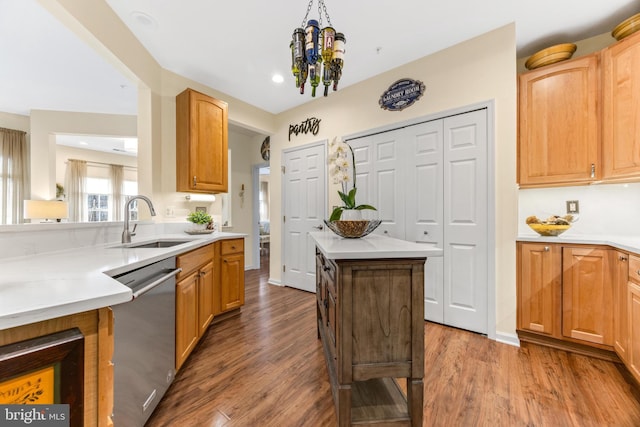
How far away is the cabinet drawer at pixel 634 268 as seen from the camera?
61.1 inches

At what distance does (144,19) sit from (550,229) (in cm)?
386

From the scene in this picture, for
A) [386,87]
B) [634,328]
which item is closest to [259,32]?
[386,87]

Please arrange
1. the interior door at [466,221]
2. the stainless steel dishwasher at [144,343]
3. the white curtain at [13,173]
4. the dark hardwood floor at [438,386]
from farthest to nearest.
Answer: the white curtain at [13,173]
the interior door at [466,221]
the dark hardwood floor at [438,386]
the stainless steel dishwasher at [144,343]

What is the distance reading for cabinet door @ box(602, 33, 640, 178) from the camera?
180 cm

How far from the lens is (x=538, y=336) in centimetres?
209

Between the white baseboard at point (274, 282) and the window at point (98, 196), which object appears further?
the window at point (98, 196)

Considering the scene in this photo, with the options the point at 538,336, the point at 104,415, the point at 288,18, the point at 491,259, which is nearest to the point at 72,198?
the point at 288,18

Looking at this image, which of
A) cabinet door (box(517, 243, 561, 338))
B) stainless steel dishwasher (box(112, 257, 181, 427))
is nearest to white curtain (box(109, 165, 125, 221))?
stainless steel dishwasher (box(112, 257, 181, 427))

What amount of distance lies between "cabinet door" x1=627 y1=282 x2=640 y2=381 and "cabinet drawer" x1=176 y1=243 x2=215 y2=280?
2921 millimetres

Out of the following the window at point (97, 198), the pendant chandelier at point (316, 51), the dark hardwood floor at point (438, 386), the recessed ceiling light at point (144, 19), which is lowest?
the dark hardwood floor at point (438, 386)

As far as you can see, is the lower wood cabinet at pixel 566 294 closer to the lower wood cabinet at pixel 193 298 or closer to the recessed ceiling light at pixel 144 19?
the lower wood cabinet at pixel 193 298

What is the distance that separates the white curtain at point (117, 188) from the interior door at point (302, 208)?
206 inches

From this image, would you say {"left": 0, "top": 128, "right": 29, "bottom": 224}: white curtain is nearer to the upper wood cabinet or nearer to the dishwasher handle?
the upper wood cabinet

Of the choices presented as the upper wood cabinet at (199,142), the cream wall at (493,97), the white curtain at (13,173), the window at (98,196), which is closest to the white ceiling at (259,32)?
the cream wall at (493,97)
